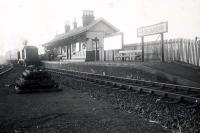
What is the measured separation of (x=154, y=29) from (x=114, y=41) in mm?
5573

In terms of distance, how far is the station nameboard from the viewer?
45.9ft

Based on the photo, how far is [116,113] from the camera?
640 centimetres

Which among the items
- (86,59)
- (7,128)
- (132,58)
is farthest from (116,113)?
(86,59)

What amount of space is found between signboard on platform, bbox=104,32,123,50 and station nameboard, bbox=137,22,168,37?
2742 mm

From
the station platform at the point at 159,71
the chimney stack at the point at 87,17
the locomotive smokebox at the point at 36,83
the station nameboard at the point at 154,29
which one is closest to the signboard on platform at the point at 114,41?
the station nameboard at the point at 154,29

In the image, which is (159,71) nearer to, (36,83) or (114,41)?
(36,83)

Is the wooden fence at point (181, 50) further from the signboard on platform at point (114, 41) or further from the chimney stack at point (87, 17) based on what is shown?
the chimney stack at point (87, 17)

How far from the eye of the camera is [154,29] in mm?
14820

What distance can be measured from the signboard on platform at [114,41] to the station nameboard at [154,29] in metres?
2.74

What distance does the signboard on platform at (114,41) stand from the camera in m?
19.1

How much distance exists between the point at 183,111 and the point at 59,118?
10.3 feet

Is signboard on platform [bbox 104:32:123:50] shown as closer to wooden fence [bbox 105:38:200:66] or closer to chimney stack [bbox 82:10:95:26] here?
wooden fence [bbox 105:38:200:66]

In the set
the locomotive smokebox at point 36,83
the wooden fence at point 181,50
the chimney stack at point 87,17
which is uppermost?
the chimney stack at point 87,17

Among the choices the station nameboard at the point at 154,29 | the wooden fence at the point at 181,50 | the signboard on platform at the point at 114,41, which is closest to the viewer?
the station nameboard at the point at 154,29
